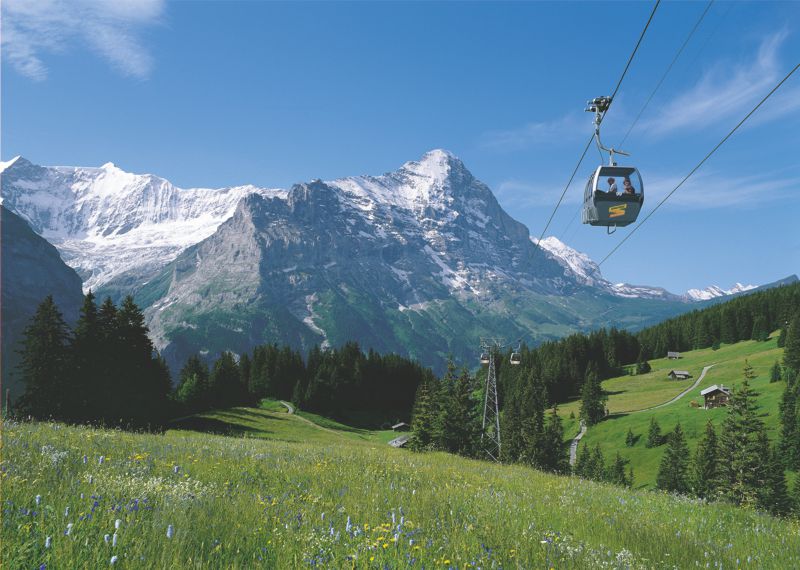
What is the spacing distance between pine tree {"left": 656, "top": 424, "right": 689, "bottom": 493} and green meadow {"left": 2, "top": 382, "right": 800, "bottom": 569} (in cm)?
8587

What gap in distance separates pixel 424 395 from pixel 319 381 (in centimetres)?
5903

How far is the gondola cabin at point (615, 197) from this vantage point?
1906cm

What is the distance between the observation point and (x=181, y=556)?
3.88 meters

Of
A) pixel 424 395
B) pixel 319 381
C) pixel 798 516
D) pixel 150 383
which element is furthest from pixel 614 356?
pixel 798 516

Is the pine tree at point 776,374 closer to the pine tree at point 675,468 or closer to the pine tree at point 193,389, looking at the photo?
the pine tree at point 675,468

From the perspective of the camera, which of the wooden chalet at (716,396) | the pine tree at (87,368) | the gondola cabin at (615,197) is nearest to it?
the gondola cabin at (615,197)

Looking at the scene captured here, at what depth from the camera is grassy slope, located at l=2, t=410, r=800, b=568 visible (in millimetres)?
4082

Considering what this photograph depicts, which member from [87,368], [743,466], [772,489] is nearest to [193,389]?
[87,368]

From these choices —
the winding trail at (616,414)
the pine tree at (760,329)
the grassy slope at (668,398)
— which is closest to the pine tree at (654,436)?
the grassy slope at (668,398)

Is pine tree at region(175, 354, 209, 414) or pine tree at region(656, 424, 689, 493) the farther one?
pine tree at region(175, 354, 209, 414)

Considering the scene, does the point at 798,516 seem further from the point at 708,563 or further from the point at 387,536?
the point at 387,536

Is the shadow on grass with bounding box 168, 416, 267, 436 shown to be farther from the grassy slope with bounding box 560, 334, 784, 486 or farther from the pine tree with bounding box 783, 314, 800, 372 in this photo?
the pine tree with bounding box 783, 314, 800, 372

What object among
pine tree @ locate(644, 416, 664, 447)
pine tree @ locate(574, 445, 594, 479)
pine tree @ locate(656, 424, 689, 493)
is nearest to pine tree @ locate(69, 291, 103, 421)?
pine tree @ locate(574, 445, 594, 479)

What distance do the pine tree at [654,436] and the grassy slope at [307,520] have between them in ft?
354
